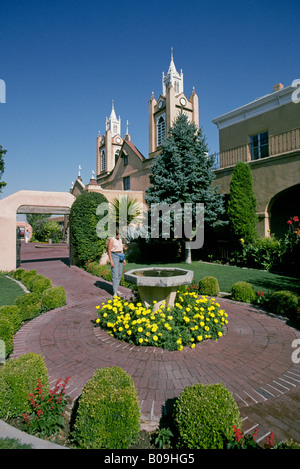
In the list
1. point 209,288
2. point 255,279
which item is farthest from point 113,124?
point 209,288

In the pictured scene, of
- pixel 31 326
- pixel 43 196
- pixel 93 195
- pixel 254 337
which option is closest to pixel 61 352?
pixel 31 326

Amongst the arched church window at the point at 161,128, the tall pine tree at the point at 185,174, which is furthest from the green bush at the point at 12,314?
the arched church window at the point at 161,128

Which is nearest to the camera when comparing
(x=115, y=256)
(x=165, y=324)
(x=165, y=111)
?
(x=165, y=324)

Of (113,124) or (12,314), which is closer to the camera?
(12,314)

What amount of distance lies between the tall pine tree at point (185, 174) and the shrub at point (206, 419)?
37.3 feet

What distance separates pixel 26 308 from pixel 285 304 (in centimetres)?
604

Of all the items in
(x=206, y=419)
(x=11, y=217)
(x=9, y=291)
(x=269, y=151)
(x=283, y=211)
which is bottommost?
(x=9, y=291)

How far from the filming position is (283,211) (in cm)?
1541

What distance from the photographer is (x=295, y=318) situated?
5.68 metres

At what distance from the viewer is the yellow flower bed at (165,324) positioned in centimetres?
441

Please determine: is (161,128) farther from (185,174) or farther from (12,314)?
(12,314)

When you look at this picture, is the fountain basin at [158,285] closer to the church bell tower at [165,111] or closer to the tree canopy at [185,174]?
the tree canopy at [185,174]

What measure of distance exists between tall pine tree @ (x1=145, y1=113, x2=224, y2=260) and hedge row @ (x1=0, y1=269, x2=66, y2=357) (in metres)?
7.90
